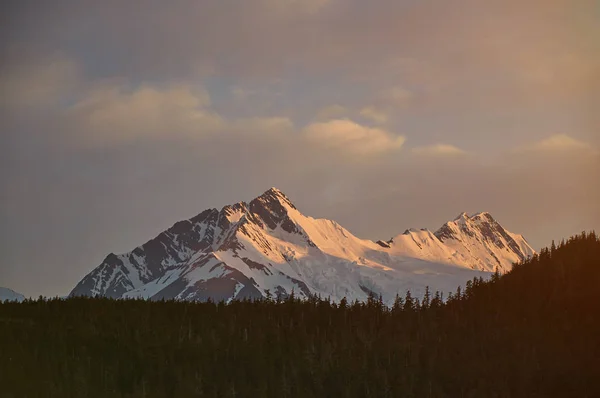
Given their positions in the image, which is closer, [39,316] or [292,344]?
[292,344]

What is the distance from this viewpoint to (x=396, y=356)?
23109 millimetres

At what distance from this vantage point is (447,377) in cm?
2264

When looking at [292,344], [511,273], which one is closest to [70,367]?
[292,344]

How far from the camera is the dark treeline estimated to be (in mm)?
20891

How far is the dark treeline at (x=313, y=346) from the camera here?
68.5ft

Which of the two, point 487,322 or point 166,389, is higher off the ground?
point 487,322

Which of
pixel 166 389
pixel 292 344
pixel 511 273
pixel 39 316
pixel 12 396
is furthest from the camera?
pixel 511 273

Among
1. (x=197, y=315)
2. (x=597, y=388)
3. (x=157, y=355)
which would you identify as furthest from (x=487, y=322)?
(x=157, y=355)

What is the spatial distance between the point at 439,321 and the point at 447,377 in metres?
4.77

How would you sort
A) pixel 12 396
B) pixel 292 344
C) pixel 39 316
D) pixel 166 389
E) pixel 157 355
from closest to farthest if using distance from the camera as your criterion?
pixel 12 396, pixel 166 389, pixel 157 355, pixel 292 344, pixel 39 316

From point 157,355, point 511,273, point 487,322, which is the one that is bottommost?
point 157,355

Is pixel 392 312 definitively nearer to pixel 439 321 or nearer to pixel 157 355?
pixel 439 321

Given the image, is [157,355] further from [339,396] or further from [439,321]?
[439,321]

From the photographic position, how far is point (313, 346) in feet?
74.7
